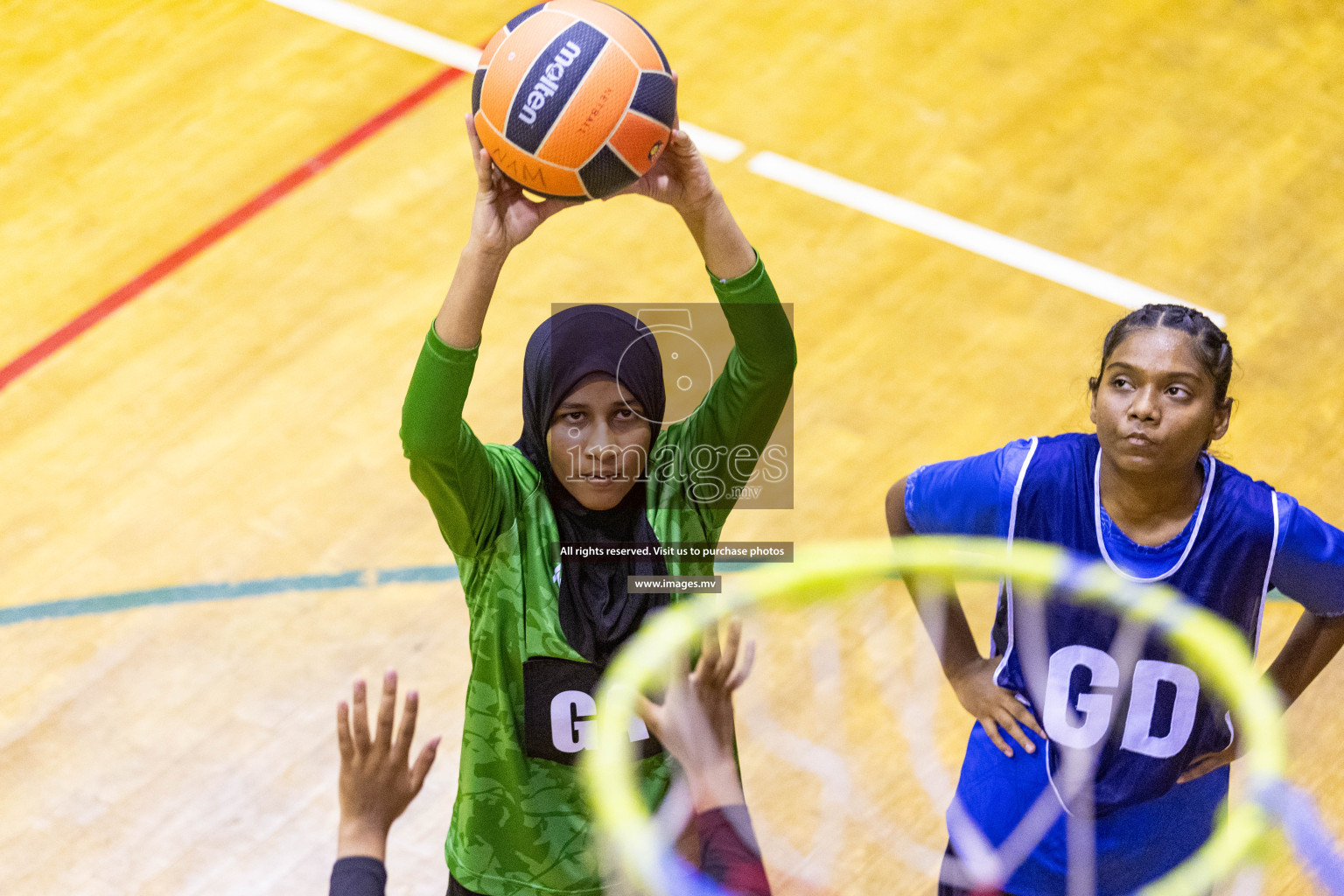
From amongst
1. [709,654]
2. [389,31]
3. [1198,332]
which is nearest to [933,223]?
[389,31]

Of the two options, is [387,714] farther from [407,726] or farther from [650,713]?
[650,713]

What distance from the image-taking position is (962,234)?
536 centimetres

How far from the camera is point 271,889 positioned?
3.48 m

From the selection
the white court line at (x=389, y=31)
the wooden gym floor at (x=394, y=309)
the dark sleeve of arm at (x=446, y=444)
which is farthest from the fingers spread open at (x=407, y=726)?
the white court line at (x=389, y=31)

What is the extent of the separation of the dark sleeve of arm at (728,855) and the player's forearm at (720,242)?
891 mm

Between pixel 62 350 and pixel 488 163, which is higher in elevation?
pixel 488 163

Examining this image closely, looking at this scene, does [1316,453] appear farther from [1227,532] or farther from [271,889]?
[271,889]

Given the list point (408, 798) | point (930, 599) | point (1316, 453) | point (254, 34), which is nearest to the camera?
point (408, 798)

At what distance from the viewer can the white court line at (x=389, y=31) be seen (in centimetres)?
603

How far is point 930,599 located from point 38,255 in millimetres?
3703

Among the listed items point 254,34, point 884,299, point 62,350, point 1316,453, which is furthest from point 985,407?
point 254,34

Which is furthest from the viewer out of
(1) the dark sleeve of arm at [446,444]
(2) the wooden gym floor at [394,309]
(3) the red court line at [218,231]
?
(3) the red court line at [218,231]

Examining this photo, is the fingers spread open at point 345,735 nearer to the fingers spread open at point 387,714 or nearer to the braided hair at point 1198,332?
the fingers spread open at point 387,714

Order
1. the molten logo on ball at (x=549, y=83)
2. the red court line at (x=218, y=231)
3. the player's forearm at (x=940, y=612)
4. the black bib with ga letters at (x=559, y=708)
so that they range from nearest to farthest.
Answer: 1. the black bib with ga letters at (x=559, y=708)
2. the molten logo on ball at (x=549, y=83)
3. the player's forearm at (x=940, y=612)
4. the red court line at (x=218, y=231)
